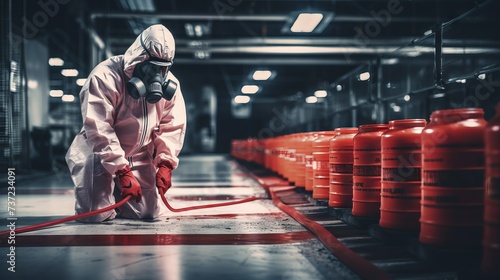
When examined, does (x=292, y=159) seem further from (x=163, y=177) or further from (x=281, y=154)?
(x=163, y=177)

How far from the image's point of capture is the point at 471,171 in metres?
3.11

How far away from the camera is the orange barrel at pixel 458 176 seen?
3.10 metres

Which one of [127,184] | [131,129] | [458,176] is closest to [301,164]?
[131,129]

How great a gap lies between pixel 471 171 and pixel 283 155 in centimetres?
668

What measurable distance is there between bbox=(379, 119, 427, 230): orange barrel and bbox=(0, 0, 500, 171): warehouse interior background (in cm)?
457

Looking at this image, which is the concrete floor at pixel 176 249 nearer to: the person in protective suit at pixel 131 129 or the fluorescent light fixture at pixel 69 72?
the person in protective suit at pixel 131 129

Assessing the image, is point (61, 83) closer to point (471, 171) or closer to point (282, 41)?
point (282, 41)

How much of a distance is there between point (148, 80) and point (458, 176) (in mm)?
2830

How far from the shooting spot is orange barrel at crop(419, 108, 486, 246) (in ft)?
10.2

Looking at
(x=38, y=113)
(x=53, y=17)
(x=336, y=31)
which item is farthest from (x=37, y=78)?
(x=336, y=31)

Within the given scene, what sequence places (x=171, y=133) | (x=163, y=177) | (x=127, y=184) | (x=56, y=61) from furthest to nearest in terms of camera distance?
(x=56, y=61) → (x=171, y=133) → (x=163, y=177) → (x=127, y=184)

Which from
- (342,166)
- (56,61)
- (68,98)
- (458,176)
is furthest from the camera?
(56,61)

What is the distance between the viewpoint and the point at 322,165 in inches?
236

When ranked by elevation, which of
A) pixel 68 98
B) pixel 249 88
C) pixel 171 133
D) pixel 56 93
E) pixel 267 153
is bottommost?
pixel 267 153
